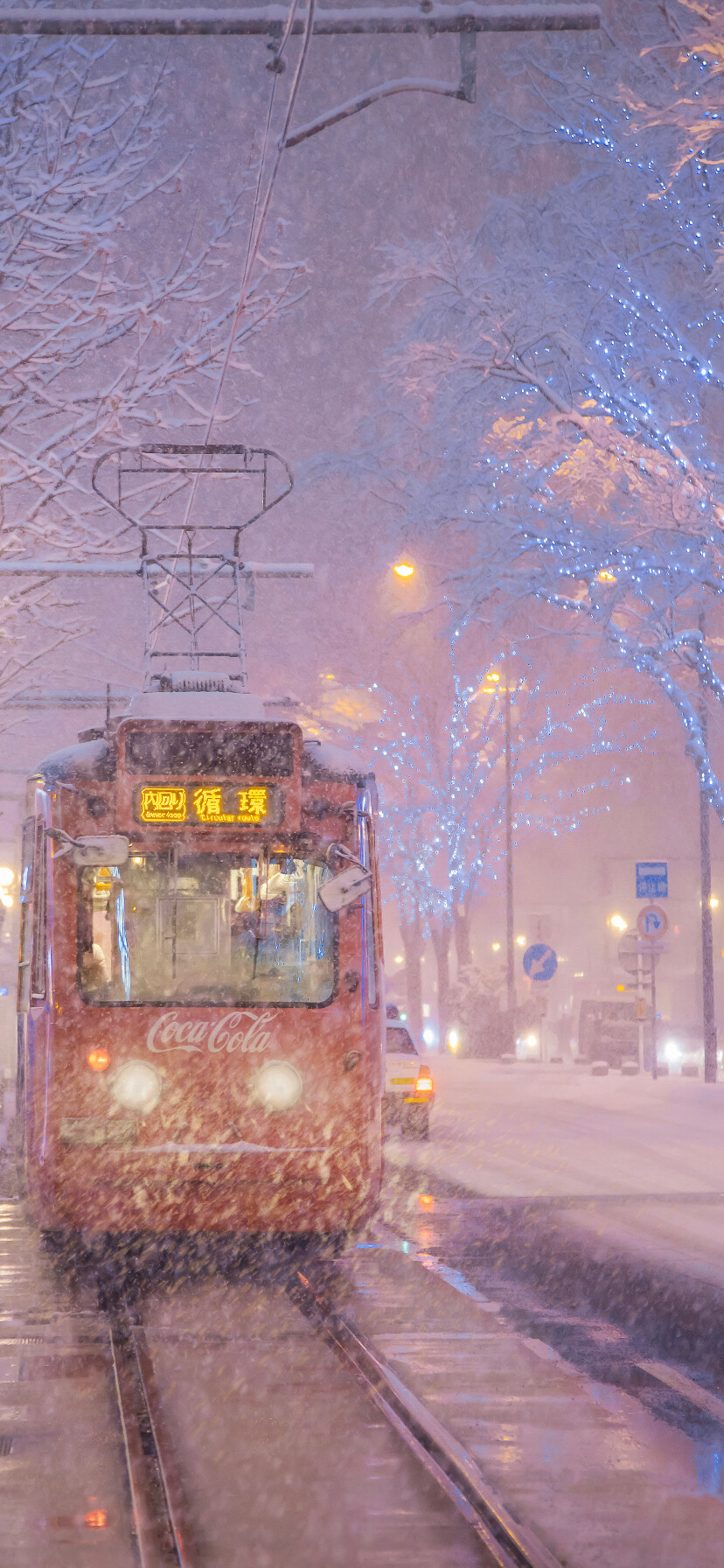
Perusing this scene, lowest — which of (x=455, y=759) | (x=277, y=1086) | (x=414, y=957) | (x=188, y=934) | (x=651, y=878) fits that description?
(x=277, y=1086)

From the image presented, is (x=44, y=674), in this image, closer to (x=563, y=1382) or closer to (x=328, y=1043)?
(x=328, y=1043)

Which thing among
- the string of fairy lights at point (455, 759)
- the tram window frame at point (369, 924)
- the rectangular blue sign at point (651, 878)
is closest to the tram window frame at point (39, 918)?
the tram window frame at point (369, 924)

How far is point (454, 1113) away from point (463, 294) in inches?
458

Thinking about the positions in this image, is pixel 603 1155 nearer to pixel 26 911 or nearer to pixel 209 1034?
pixel 26 911

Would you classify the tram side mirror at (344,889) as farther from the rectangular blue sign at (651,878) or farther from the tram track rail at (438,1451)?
the rectangular blue sign at (651,878)

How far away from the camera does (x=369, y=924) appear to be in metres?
11.8

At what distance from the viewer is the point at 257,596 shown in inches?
1713

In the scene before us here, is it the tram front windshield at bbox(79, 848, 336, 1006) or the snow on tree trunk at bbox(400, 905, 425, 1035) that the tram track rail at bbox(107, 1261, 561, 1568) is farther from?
A: the snow on tree trunk at bbox(400, 905, 425, 1035)

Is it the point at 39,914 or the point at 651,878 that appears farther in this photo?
the point at 651,878

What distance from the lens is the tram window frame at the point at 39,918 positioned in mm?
11578

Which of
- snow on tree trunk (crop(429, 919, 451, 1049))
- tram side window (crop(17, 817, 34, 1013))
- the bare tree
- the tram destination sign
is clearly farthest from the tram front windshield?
snow on tree trunk (crop(429, 919, 451, 1049))

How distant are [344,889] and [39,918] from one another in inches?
80.1

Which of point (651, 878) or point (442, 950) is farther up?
point (651, 878)

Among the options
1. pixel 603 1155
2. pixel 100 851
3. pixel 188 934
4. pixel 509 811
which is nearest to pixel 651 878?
pixel 603 1155
